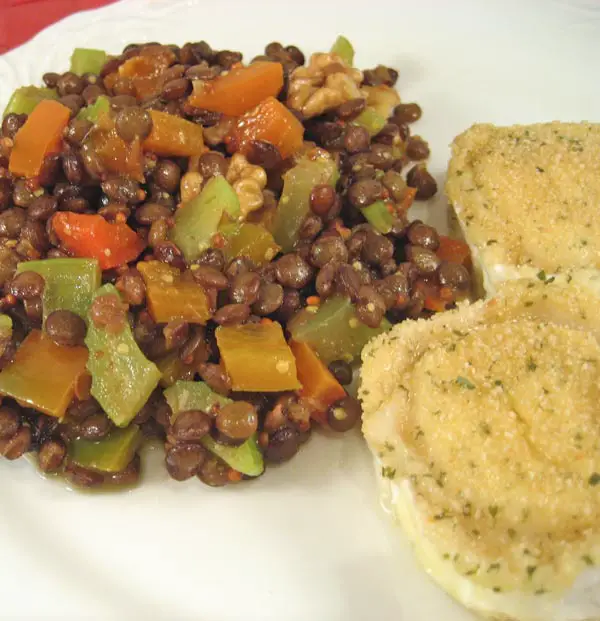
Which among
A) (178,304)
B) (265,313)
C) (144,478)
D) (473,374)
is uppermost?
(178,304)

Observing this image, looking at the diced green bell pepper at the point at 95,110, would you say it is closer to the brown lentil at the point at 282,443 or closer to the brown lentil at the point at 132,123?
the brown lentil at the point at 132,123

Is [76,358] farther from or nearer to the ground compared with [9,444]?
farther from the ground

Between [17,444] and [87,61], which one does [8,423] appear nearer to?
[17,444]

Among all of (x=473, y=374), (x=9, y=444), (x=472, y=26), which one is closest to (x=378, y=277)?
(x=473, y=374)

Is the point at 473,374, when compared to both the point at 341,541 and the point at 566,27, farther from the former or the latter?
the point at 566,27

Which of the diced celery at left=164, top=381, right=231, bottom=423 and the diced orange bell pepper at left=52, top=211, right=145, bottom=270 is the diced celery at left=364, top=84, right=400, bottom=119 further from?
the diced celery at left=164, top=381, right=231, bottom=423

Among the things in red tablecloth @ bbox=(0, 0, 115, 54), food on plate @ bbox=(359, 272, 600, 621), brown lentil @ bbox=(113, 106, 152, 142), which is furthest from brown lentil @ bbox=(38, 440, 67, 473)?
red tablecloth @ bbox=(0, 0, 115, 54)

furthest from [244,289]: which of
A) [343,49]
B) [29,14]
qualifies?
[29,14]
